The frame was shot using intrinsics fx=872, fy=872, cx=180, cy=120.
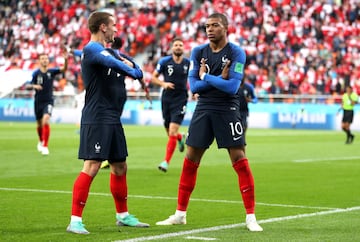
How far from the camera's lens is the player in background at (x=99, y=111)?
884 centimetres

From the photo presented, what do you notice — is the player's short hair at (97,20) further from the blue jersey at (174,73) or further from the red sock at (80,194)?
the blue jersey at (174,73)

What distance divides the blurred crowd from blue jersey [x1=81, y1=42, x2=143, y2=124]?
28497 millimetres

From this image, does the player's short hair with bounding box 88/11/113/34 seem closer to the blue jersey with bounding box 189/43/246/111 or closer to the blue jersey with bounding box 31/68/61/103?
the blue jersey with bounding box 189/43/246/111

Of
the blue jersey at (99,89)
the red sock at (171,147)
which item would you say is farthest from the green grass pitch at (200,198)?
the blue jersey at (99,89)

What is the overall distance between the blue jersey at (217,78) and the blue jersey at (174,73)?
812cm

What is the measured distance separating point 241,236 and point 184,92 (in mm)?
9579

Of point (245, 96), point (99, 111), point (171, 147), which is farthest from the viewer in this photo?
point (245, 96)

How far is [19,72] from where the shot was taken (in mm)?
14289

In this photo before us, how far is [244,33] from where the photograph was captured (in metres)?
44.1

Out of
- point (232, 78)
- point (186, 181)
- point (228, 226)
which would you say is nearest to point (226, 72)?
point (232, 78)

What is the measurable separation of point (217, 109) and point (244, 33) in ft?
115

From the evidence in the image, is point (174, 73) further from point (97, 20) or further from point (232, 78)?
point (97, 20)

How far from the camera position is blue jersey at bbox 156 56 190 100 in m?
17.8

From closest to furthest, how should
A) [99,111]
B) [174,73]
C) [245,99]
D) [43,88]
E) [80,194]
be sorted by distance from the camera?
[80,194] → [99,111] → [174,73] → [245,99] → [43,88]
